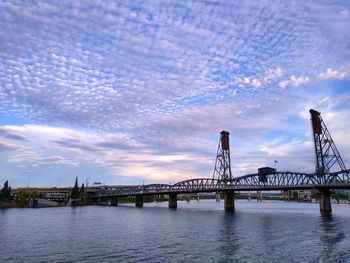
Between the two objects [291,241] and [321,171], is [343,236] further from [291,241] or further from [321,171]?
[321,171]

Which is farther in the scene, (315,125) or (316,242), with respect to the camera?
(315,125)

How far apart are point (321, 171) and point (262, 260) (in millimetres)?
151110

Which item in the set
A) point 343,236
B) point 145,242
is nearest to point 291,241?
point 343,236

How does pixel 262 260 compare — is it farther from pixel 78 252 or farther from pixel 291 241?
pixel 78 252

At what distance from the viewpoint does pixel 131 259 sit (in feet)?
167

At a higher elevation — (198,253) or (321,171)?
(321,171)

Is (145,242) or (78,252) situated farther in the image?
(145,242)

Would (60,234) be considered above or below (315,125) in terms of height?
below

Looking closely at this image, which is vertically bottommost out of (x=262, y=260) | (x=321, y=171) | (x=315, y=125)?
(x=262, y=260)

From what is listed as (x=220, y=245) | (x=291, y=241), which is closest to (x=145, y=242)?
(x=220, y=245)

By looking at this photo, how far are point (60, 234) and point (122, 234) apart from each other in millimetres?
13143

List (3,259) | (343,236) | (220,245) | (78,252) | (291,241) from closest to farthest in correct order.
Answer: (3,259) → (78,252) → (220,245) → (291,241) → (343,236)

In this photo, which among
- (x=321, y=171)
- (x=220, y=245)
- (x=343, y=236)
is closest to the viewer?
(x=220, y=245)

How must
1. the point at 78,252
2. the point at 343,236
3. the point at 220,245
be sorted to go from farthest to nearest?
the point at 343,236 < the point at 220,245 < the point at 78,252
